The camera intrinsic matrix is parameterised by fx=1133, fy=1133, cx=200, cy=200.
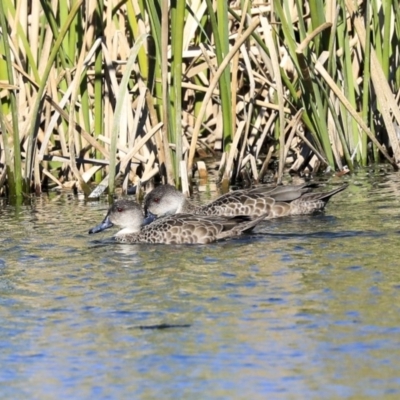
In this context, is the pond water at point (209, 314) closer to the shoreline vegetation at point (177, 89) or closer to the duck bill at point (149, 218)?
the duck bill at point (149, 218)

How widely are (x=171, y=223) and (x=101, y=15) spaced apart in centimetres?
315

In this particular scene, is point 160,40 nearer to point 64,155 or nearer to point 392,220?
point 64,155

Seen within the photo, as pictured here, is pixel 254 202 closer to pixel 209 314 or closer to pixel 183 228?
pixel 183 228

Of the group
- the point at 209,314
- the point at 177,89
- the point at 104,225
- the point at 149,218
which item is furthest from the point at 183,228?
the point at 209,314

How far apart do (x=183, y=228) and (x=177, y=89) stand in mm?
2051

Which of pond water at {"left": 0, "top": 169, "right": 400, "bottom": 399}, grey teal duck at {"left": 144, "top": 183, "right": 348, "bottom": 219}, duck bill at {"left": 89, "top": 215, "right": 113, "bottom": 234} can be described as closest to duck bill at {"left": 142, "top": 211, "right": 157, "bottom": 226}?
grey teal duck at {"left": 144, "top": 183, "right": 348, "bottom": 219}

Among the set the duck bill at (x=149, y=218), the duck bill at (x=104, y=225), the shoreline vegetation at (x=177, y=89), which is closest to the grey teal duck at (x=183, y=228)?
the duck bill at (x=104, y=225)

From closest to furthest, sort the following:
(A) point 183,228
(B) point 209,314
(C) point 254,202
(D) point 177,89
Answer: (B) point 209,314 < (A) point 183,228 < (C) point 254,202 < (D) point 177,89

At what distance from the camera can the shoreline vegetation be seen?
11062 millimetres

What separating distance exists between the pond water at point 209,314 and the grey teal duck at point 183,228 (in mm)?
147

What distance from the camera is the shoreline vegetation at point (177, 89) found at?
36.3ft

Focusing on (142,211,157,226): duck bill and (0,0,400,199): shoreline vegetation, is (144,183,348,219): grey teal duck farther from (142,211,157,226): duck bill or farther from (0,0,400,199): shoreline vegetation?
(0,0,400,199): shoreline vegetation

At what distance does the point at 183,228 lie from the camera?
9.23 metres

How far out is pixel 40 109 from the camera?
11.3 metres
